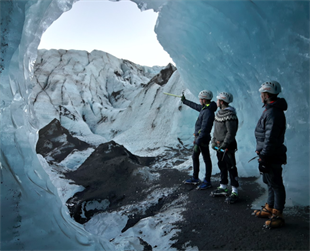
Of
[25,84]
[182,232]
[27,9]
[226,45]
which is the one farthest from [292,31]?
[25,84]

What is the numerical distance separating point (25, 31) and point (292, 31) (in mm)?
3697

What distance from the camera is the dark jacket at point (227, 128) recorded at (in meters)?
3.40

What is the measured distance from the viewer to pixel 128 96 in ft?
68.7

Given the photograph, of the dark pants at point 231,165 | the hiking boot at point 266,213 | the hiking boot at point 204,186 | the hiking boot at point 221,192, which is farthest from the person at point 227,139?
the hiking boot at point 204,186

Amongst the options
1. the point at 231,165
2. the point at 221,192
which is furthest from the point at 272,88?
the point at 221,192

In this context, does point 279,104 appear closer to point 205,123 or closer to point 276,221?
point 276,221

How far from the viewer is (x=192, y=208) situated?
11.8 feet

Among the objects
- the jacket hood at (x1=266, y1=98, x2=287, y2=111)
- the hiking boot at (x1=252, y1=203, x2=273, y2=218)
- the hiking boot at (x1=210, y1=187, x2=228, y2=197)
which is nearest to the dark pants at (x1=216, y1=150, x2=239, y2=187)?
the hiking boot at (x1=210, y1=187, x2=228, y2=197)

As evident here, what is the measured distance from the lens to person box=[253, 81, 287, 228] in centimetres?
252

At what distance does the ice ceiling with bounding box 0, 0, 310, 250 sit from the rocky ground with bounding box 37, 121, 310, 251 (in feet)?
2.91

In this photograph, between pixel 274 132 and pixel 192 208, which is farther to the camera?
pixel 192 208

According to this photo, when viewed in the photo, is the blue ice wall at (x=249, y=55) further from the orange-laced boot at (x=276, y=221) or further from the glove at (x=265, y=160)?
the glove at (x=265, y=160)

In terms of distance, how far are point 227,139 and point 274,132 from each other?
93cm

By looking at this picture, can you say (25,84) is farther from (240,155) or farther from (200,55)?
(240,155)
